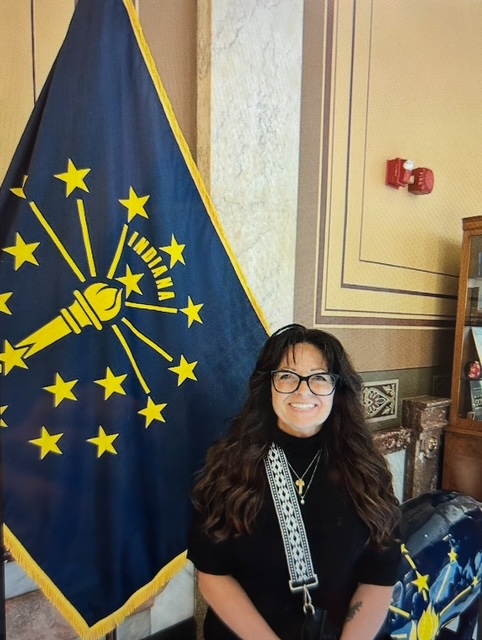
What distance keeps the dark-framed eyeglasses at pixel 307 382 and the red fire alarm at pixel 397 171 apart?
4.35 feet

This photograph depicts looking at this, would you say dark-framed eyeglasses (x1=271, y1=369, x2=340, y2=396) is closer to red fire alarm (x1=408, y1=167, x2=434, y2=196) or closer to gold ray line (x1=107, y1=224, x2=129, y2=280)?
gold ray line (x1=107, y1=224, x2=129, y2=280)

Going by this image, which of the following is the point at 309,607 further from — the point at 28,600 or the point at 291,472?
the point at 28,600

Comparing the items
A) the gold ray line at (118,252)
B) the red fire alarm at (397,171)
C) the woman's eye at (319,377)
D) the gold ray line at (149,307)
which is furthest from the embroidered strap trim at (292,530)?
the red fire alarm at (397,171)

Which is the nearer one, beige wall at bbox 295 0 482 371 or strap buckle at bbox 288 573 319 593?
strap buckle at bbox 288 573 319 593

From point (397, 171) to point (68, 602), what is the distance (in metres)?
1.93

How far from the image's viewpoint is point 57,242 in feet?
3.25

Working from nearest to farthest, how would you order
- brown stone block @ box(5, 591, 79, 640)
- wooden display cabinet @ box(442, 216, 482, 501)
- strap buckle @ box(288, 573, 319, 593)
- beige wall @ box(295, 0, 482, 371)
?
strap buckle @ box(288, 573, 319, 593)
brown stone block @ box(5, 591, 79, 640)
beige wall @ box(295, 0, 482, 371)
wooden display cabinet @ box(442, 216, 482, 501)

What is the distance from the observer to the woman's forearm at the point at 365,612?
0.99 meters

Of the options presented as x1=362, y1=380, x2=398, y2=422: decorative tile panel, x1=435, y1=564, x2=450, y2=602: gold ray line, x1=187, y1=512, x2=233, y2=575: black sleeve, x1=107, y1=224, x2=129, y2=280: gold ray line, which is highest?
x1=107, y1=224, x2=129, y2=280: gold ray line

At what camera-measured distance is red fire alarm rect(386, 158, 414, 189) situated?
2.01 metres

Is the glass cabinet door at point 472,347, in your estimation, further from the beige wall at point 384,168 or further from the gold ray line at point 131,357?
the gold ray line at point 131,357

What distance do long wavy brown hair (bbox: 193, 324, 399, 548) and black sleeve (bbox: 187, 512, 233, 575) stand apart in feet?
0.06

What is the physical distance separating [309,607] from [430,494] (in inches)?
38.1

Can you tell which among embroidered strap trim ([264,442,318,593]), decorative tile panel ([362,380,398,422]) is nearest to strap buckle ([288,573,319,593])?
embroidered strap trim ([264,442,318,593])
